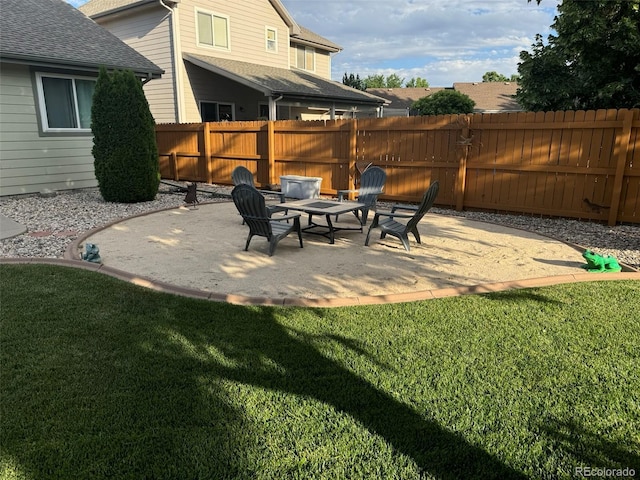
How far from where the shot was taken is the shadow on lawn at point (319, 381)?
2.26m

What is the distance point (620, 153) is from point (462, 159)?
2833 millimetres

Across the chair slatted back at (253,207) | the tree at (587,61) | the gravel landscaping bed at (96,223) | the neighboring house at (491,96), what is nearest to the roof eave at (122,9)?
the gravel landscaping bed at (96,223)

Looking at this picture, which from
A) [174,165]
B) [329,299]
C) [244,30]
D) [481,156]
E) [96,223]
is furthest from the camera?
[244,30]

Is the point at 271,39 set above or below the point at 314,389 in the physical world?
above

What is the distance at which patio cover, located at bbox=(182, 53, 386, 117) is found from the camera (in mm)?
15781

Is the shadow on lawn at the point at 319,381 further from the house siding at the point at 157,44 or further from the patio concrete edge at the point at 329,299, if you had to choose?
the house siding at the point at 157,44

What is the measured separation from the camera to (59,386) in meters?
2.80

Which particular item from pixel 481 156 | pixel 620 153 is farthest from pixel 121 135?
pixel 620 153

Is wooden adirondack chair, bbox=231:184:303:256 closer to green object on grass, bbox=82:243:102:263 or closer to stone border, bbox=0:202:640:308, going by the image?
stone border, bbox=0:202:640:308

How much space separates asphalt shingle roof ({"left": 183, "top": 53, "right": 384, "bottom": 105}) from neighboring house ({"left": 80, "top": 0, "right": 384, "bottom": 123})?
3 cm

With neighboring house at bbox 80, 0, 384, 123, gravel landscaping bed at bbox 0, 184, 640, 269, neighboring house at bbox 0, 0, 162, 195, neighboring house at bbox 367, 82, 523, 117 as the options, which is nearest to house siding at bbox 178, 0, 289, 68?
neighboring house at bbox 80, 0, 384, 123

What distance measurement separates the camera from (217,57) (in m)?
18.0

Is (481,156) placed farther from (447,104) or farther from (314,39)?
(447,104)

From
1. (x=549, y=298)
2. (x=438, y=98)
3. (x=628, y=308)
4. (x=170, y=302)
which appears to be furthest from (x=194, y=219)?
(x=438, y=98)
